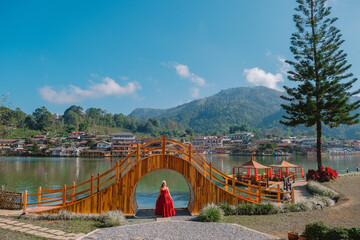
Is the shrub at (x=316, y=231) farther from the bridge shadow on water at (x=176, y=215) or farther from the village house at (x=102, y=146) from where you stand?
the village house at (x=102, y=146)

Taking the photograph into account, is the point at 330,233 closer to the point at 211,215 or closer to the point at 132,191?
the point at 211,215

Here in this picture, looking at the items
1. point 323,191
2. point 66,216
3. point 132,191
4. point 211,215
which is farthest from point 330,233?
point 323,191

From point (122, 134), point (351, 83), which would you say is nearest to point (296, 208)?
point (351, 83)

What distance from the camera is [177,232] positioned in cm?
820

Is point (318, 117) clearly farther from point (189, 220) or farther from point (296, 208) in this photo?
point (189, 220)

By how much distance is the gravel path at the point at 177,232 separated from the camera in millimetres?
7768

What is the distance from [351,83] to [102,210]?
21096 millimetres

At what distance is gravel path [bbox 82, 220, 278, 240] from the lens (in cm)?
777

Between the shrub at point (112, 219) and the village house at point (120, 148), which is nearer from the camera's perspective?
the shrub at point (112, 219)

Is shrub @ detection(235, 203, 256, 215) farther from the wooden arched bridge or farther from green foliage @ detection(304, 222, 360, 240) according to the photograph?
green foliage @ detection(304, 222, 360, 240)

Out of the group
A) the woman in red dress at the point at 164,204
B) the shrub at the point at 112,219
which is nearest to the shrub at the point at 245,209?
the woman in red dress at the point at 164,204

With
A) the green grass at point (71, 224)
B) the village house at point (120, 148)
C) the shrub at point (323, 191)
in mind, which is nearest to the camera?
the green grass at point (71, 224)

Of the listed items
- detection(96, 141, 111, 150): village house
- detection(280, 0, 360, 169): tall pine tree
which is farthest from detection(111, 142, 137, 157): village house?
detection(280, 0, 360, 169): tall pine tree

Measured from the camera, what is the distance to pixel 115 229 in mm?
8648
